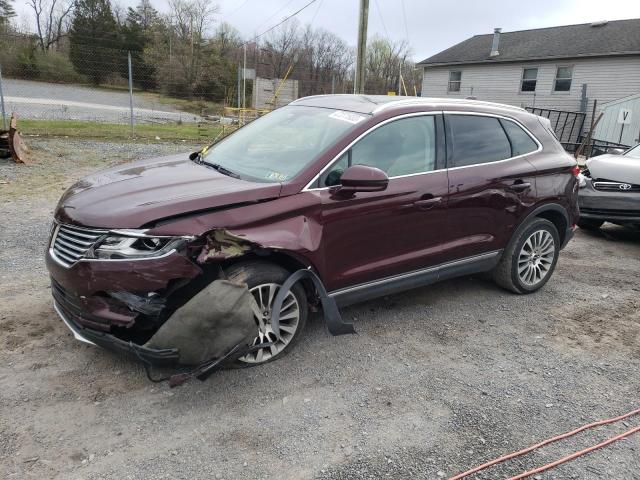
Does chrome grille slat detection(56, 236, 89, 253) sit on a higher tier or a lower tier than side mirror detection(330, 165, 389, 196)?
lower

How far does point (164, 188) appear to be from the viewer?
126 inches

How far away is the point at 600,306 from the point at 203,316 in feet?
12.8

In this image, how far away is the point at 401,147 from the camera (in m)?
3.85

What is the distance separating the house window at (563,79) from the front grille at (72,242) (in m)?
26.0

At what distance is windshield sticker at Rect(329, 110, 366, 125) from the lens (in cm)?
370

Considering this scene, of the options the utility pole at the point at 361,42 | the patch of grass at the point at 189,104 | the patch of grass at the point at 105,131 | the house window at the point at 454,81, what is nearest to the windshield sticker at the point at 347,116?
the utility pole at the point at 361,42

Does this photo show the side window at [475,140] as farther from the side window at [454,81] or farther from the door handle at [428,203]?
the side window at [454,81]

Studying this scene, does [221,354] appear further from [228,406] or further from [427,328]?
[427,328]

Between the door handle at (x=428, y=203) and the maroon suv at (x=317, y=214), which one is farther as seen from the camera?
the door handle at (x=428, y=203)

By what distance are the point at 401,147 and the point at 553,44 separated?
84.3ft

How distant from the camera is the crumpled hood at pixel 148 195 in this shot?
2904 mm

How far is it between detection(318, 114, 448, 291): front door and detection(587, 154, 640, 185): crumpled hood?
4081 millimetres

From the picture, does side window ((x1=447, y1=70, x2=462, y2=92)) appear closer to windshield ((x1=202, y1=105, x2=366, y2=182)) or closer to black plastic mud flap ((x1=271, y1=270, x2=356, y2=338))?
windshield ((x1=202, y1=105, x2=366, y2=182))

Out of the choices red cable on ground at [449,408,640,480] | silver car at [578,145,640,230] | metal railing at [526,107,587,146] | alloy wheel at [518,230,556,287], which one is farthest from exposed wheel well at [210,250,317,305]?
metal railing at [526,107,587,146]
